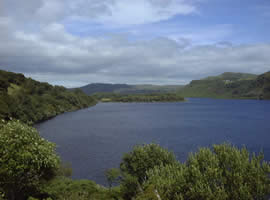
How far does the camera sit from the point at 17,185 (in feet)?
117

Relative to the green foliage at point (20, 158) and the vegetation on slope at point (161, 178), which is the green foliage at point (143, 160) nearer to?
the vegetation on slope at point (161, 178)

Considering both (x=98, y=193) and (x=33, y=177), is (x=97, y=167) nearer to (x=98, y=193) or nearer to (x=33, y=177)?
(x=98, y=193)

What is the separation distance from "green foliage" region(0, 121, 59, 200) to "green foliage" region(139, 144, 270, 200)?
18266mm

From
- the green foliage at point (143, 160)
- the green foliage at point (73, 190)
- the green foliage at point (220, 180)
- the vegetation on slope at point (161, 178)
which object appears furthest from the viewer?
the green foliage at point (143, 160)

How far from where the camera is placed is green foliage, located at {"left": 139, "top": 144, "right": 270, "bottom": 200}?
31.4 metres

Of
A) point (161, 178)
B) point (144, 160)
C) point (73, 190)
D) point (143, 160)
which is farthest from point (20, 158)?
point (144, 160)

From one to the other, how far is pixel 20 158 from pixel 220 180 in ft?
→ 96.7

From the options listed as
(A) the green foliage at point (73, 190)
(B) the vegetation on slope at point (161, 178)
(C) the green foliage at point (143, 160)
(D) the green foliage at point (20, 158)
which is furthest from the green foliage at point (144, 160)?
(D) the green foliage at point (20, 158)

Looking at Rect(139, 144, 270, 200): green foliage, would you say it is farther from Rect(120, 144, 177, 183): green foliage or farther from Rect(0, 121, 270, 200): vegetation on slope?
Rect(120, 144, 177, 183): green foliage

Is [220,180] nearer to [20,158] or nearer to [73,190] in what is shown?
[73,190]

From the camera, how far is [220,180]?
1339 inches

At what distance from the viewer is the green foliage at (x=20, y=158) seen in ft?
104

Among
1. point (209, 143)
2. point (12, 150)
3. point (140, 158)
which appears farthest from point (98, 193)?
point (209, 143)

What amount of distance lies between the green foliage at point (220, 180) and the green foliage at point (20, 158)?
1827 centimetres
